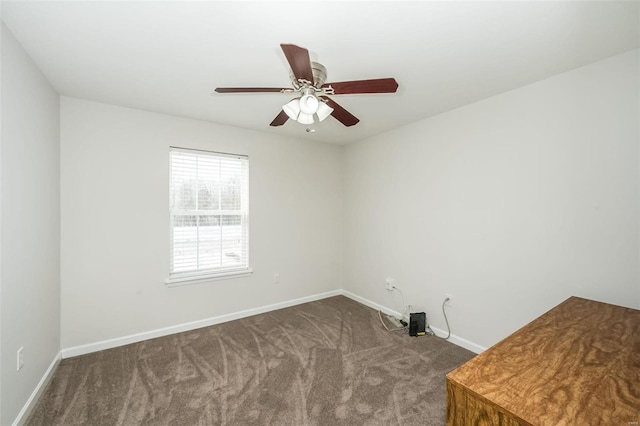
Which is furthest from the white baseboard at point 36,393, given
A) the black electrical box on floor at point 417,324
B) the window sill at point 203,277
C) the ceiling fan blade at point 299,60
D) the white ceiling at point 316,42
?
the black electrical box on floor at point 417,324

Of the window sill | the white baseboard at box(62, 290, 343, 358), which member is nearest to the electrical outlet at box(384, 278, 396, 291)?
the white baseboard at box(62, 290, 343, 358)

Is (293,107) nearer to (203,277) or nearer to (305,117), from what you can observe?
(305,117)

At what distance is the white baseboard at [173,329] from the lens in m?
2.57

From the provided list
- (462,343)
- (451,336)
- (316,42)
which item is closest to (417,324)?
(451,336)

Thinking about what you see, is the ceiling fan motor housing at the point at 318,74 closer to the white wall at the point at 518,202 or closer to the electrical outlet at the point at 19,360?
the white wall at the point at 518,202

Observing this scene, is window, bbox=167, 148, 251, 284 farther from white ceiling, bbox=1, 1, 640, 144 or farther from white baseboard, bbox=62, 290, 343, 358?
white ceiling, bbox=1, 1, 640, 144

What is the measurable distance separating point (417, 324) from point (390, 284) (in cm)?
67

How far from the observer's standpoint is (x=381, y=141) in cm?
364

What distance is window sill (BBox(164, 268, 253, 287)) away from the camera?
3.03m

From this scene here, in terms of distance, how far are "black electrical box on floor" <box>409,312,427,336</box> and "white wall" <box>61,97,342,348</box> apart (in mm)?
1675

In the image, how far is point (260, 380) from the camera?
2162 mm

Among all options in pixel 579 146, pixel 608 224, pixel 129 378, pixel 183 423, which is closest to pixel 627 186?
pixel 608 224

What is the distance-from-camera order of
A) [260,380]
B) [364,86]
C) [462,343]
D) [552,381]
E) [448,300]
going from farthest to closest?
[448,300] < [462,343] < [260,380] < [364,86] < [552,381]

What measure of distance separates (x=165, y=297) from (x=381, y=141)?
323 cm
